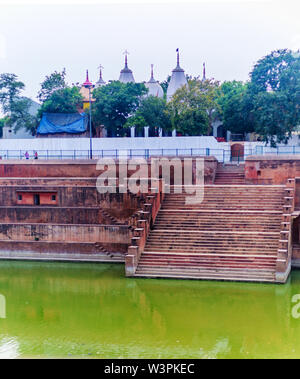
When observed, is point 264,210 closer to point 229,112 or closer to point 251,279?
point 251,279

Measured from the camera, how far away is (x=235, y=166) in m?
25.2

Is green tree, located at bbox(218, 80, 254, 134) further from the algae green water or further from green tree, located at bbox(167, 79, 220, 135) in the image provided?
the algae green water

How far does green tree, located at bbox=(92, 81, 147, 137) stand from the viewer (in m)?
33.5

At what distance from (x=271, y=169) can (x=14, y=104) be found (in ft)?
69.4

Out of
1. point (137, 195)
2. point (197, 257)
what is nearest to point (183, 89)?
point (137, 195)

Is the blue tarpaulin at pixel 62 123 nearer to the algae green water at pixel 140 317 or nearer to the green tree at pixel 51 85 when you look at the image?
the green tree at pixel 51 85

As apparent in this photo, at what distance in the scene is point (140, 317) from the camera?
49.2 feet

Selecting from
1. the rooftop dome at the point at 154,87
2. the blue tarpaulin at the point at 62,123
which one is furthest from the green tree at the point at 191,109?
the rooftop dome at the point at 154,87

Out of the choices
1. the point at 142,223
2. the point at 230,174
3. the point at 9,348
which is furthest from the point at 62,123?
the point at 9,348

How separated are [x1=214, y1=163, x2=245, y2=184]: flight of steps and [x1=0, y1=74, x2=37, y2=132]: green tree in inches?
690

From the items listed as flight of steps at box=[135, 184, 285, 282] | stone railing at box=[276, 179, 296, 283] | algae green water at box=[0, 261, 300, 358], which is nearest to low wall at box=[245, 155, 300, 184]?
flight of steps at box=[135, 184, 285, 282]

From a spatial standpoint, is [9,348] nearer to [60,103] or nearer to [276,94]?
[276,94]
